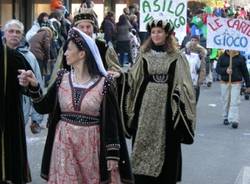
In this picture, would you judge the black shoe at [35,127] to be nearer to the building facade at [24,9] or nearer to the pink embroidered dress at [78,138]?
the pink embroidered dress at [78,138]

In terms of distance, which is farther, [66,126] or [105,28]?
[105,28]

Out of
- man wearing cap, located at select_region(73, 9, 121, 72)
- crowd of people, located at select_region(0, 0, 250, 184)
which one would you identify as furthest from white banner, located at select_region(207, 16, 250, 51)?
man wearing cap, located at select_region(73, 9, 121, 72)

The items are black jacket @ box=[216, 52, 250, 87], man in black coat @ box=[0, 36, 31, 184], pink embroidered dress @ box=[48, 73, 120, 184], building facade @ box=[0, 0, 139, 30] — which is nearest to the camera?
pink embroidered dress @ box=[48, 73, 120, 184]

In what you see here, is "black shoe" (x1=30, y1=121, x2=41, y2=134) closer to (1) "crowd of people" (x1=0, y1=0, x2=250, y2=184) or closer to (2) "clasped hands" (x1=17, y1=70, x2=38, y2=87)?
(1) "crowd of people" (x1=0, y1=0, x2=250, y2=184)

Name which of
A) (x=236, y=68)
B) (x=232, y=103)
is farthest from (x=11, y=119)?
(x=236, y=68)

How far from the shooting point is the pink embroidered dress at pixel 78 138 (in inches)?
181

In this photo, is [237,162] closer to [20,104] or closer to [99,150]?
[20,104]

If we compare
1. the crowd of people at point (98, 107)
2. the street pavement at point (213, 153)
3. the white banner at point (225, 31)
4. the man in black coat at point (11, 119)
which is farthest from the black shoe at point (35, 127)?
the white banner at point (225, 31)

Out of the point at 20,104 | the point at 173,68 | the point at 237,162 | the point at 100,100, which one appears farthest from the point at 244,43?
the point at 100,100

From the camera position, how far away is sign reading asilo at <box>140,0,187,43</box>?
8773 millimetres

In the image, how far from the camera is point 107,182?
183 inches

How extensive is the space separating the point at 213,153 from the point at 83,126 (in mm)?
5308

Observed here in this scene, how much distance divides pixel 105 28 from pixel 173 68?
15.4m

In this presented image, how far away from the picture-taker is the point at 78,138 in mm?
4602
